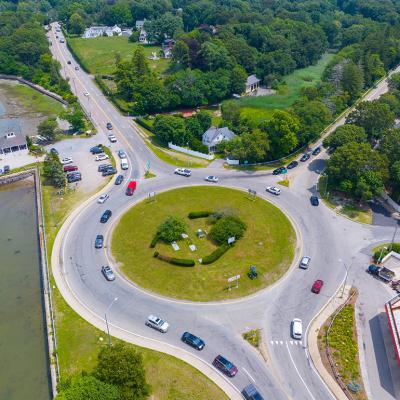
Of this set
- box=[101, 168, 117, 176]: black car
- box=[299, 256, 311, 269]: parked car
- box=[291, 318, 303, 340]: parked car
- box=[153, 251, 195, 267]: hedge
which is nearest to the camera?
box=[291, 318, 303, 340]: parked car

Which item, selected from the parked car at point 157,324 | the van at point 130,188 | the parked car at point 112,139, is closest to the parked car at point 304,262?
the parked car at point 157,324

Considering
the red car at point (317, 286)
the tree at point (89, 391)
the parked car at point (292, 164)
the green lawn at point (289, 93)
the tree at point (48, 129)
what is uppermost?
the tree at point (89, 391)

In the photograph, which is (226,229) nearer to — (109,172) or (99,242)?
(99,242)

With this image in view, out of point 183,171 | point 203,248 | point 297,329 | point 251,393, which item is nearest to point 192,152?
point 183,171

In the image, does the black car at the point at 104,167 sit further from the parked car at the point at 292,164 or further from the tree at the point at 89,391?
the tree at the point at 89,391

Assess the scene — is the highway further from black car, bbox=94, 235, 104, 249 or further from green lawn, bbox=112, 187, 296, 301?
green lawn, bbox=112, 187, 296, 301

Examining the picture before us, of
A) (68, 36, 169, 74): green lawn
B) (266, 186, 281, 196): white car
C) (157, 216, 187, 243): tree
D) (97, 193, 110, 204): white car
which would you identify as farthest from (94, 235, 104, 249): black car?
(68, 36, 169, 74): green lawn

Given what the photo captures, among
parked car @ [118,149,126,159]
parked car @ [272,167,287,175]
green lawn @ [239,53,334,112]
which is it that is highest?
parked car @ [118,149,126,159]
